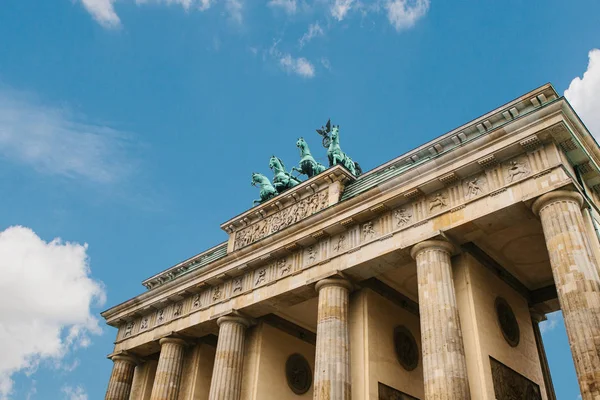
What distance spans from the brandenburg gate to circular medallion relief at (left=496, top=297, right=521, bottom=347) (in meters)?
0.08

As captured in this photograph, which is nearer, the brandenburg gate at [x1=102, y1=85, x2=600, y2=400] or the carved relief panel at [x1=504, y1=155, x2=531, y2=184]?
the brandenburg gate at [x1=102, y1=85, x2=600, y2=400]

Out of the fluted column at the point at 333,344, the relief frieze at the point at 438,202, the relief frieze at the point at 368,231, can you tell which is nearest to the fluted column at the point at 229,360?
the fluted column at the point at 333,344

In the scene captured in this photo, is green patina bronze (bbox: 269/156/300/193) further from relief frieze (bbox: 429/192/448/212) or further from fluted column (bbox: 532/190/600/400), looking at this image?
fluted column (bbox: 532/190/600/400)

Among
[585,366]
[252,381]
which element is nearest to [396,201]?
[585,366]

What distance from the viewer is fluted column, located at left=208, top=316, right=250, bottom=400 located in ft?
73.8

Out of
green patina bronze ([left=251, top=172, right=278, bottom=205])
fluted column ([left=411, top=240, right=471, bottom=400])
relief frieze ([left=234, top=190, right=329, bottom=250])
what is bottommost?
fluted column ([left=411, top=240, right=471, bottom=400])

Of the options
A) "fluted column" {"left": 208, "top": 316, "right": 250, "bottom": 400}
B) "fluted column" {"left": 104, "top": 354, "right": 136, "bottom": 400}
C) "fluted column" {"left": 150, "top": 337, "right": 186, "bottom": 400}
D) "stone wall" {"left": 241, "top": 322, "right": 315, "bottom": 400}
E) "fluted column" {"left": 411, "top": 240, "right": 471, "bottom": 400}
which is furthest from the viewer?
"fluted column" {"left": 104, "top": 354, "right": 136, "bottom": 400}

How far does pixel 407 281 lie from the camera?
72.7 feet

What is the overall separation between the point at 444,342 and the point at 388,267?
4.25 meters

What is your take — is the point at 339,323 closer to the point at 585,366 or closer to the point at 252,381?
the point at 252,381

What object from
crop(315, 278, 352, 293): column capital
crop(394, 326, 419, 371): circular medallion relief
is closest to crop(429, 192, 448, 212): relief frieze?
crop(315, 278, 352, 293): column capital

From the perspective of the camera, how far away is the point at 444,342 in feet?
54.6

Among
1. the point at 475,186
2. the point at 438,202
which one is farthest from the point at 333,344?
the point at 475,186

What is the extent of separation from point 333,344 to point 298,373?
627cm
